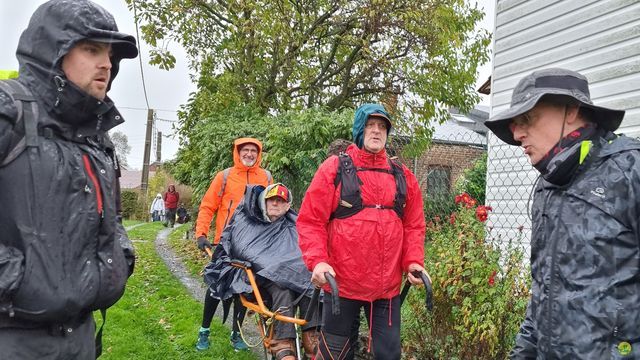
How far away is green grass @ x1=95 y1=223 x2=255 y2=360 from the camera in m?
5.39

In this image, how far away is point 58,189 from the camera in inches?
75.7

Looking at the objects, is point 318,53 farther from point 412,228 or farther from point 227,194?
point 412,228

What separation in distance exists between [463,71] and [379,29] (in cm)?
279

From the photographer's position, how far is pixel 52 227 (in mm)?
1896

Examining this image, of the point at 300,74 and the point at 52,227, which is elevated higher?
the point at 300,74

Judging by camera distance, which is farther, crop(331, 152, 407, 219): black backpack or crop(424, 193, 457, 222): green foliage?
crop(424, 193, 457, 222): green foliage

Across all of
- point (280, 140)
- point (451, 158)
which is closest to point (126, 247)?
point (280, 140)

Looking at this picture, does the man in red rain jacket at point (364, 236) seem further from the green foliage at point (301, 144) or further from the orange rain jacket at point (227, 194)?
the green foliage at point (301, 144)

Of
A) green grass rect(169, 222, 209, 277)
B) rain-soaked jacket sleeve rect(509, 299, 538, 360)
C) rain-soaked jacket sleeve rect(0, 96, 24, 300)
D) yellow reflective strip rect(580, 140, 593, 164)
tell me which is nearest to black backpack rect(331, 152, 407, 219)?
rain-soaked jacket sleeve rect(509, 299, 538, 360)

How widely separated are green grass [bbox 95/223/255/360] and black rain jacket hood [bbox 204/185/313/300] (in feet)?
3.67

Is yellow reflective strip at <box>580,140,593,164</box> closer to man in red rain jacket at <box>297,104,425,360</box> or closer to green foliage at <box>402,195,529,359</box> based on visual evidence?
man in red rain jacket at <box>297,104,425,360</box>

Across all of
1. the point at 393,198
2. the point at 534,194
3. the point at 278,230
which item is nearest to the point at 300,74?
the point at 278,230

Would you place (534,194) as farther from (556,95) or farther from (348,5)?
(348,5)

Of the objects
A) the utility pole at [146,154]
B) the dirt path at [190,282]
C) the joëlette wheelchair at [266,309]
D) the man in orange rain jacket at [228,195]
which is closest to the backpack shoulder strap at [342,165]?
the joëlette wheelchair at [266,309]
